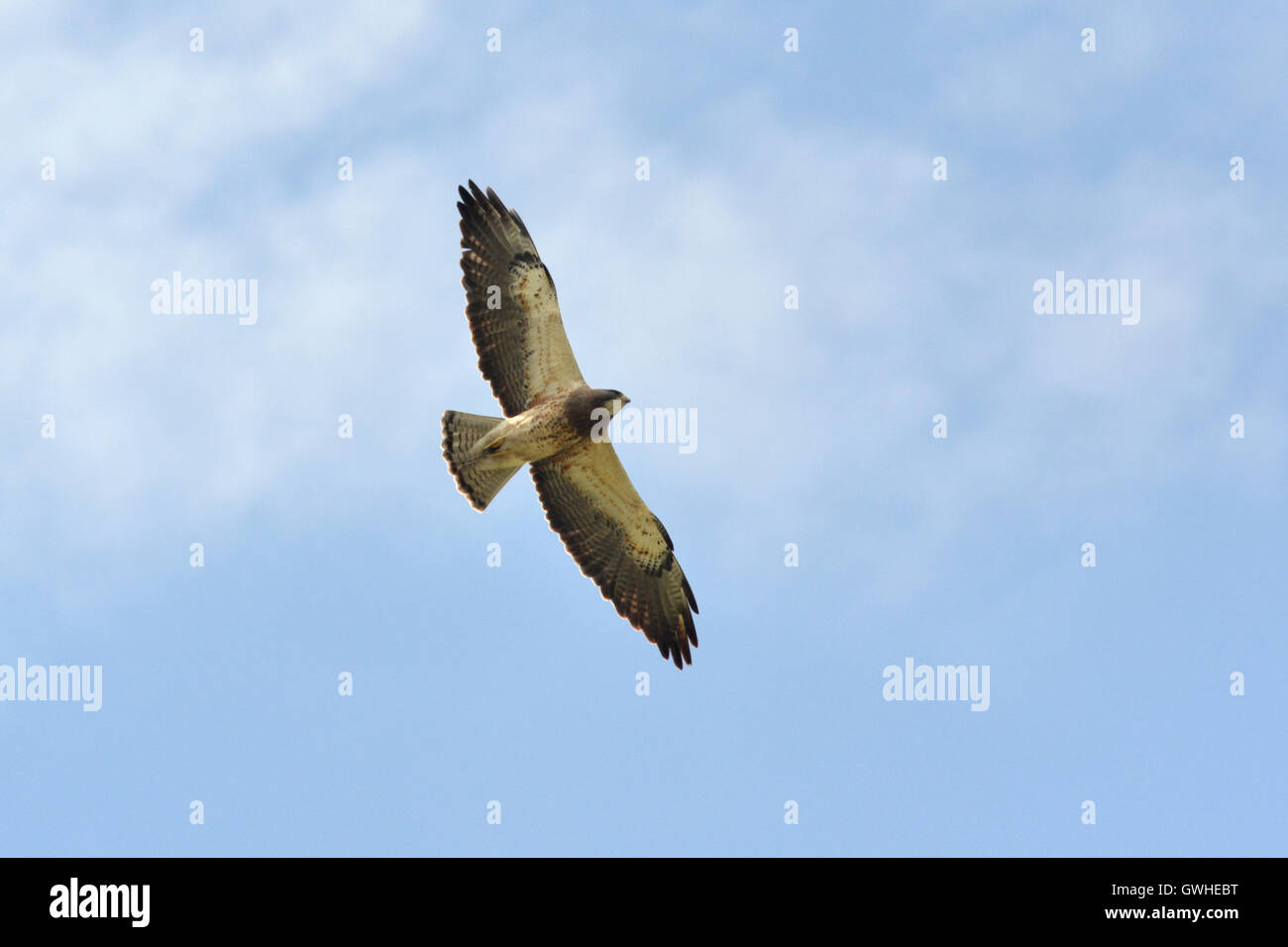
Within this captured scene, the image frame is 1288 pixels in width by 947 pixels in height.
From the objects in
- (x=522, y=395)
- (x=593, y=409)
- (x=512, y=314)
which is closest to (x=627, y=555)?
(x=593, y=409)

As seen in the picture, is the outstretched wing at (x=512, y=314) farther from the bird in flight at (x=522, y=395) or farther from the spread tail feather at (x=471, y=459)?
the spread tail feather at (x=471, y=459)

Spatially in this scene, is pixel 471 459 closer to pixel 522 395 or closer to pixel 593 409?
pixel 522 395

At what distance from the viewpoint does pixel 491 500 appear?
1561 cm

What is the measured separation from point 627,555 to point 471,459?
2.10 meters

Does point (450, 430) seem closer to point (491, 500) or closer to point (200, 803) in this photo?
point (491, 500)

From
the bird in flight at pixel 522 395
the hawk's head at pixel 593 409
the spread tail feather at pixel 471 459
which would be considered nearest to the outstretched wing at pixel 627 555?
the bird in flight at pixel 522 395

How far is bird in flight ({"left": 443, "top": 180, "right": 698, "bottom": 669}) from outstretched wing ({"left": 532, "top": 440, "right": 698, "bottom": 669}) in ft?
0.08

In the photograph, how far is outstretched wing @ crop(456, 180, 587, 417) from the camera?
15.2m

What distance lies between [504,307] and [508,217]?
956 millimetres

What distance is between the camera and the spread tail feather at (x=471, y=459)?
606 inches

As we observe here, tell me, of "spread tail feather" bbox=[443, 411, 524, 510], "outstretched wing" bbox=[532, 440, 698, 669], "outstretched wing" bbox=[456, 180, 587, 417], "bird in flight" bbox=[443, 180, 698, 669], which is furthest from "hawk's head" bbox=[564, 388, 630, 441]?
"outstretched wing" bbox=[532, 440, 698, 669]

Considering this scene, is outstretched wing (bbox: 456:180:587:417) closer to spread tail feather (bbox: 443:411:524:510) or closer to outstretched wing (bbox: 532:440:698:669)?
spread tail feather (bbox: 443:411:524:510)

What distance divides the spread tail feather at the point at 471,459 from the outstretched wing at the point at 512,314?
0.38 m
